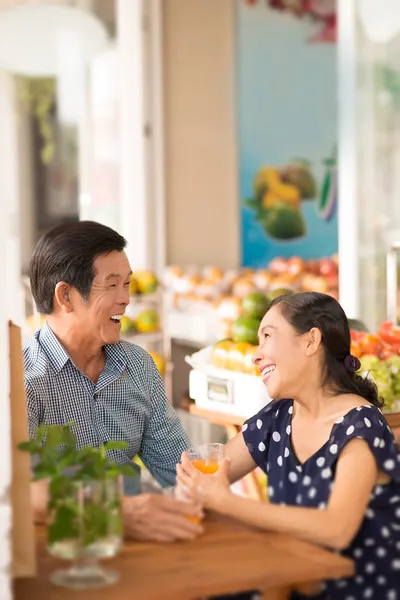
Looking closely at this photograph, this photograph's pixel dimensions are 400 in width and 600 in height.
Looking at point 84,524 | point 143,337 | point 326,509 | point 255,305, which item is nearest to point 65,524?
point 84,524

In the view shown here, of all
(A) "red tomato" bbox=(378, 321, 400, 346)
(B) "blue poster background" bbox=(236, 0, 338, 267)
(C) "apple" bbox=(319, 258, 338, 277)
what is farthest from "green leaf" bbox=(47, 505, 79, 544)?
(B) "blue poster background" bbox=(236, 0, 338, 267)

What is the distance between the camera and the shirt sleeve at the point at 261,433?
7.25 ft

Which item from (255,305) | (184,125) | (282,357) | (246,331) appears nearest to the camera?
(282,357)

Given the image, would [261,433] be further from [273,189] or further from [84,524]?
[273,189]

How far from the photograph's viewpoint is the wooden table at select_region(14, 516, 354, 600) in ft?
4.73

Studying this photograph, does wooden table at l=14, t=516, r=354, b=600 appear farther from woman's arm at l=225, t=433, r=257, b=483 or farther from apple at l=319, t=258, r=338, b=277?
apple at l=319, t=258, r=338, b=277

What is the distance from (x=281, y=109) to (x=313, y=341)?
4704 mm

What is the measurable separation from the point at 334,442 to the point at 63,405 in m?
0.78

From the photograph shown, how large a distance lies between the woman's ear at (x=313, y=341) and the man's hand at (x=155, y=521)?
52 cm

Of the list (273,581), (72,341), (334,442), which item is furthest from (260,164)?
(273,581)

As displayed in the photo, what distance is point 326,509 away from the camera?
1771mm

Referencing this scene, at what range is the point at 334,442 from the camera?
1.96 meters

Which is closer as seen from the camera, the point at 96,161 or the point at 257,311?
the point at 257,311

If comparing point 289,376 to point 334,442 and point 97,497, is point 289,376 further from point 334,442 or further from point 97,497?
point 97,497
